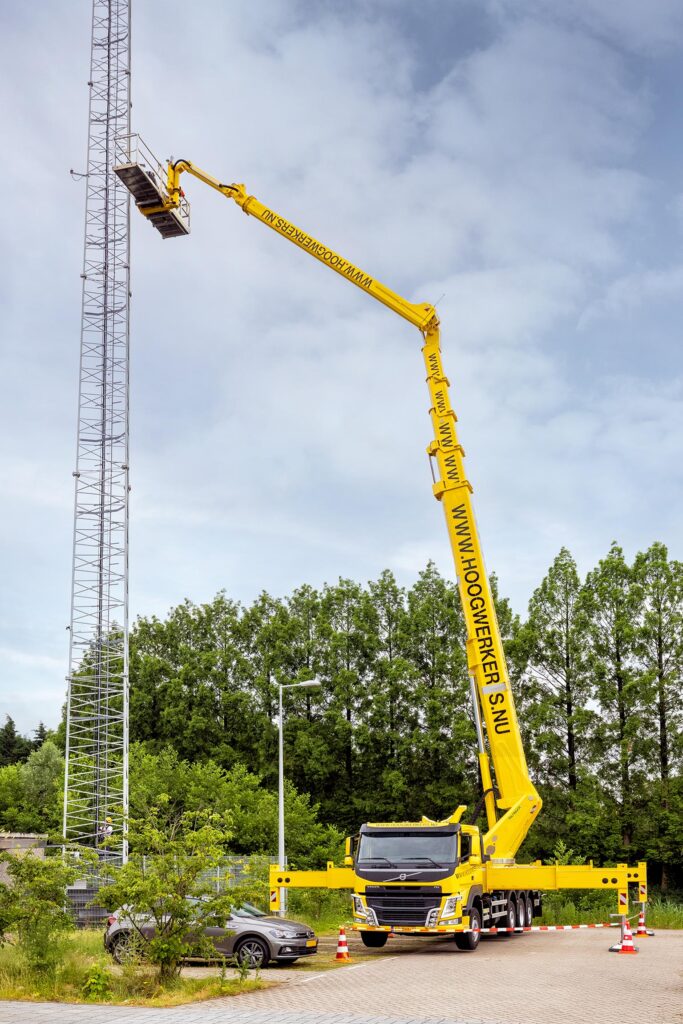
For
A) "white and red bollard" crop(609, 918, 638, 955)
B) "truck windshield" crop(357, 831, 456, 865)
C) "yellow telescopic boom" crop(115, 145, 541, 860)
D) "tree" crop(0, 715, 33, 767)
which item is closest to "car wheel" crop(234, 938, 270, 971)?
"truck windshield" crop(357, 831, 456, 865)

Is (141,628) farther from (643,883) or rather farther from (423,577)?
(643,883)

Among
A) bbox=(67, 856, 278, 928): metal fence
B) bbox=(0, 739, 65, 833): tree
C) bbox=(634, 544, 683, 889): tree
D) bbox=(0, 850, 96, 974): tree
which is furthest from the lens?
bbox=(0, 739, 65, 833): tree

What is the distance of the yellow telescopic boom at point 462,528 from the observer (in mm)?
22913

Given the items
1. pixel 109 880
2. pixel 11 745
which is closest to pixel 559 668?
pixel 109 880

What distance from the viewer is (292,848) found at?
125 feet

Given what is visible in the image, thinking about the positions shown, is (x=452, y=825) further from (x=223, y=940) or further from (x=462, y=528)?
(x=462, y=528)

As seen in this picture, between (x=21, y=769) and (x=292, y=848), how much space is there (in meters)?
26.5

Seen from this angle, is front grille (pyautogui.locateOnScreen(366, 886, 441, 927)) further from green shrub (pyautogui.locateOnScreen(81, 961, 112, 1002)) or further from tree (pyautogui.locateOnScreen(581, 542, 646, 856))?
tree (pyautogui.locateOnScreen(581, 542, 646, 856))

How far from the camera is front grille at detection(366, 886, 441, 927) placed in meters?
19.4

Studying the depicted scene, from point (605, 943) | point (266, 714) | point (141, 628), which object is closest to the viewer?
point (605, 943)

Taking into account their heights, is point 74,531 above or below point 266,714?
above

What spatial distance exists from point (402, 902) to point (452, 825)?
189cm

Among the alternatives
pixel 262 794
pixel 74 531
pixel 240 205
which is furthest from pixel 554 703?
pixel 240 205

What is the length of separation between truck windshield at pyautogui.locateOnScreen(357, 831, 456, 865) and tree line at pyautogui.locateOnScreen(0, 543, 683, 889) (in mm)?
19697
